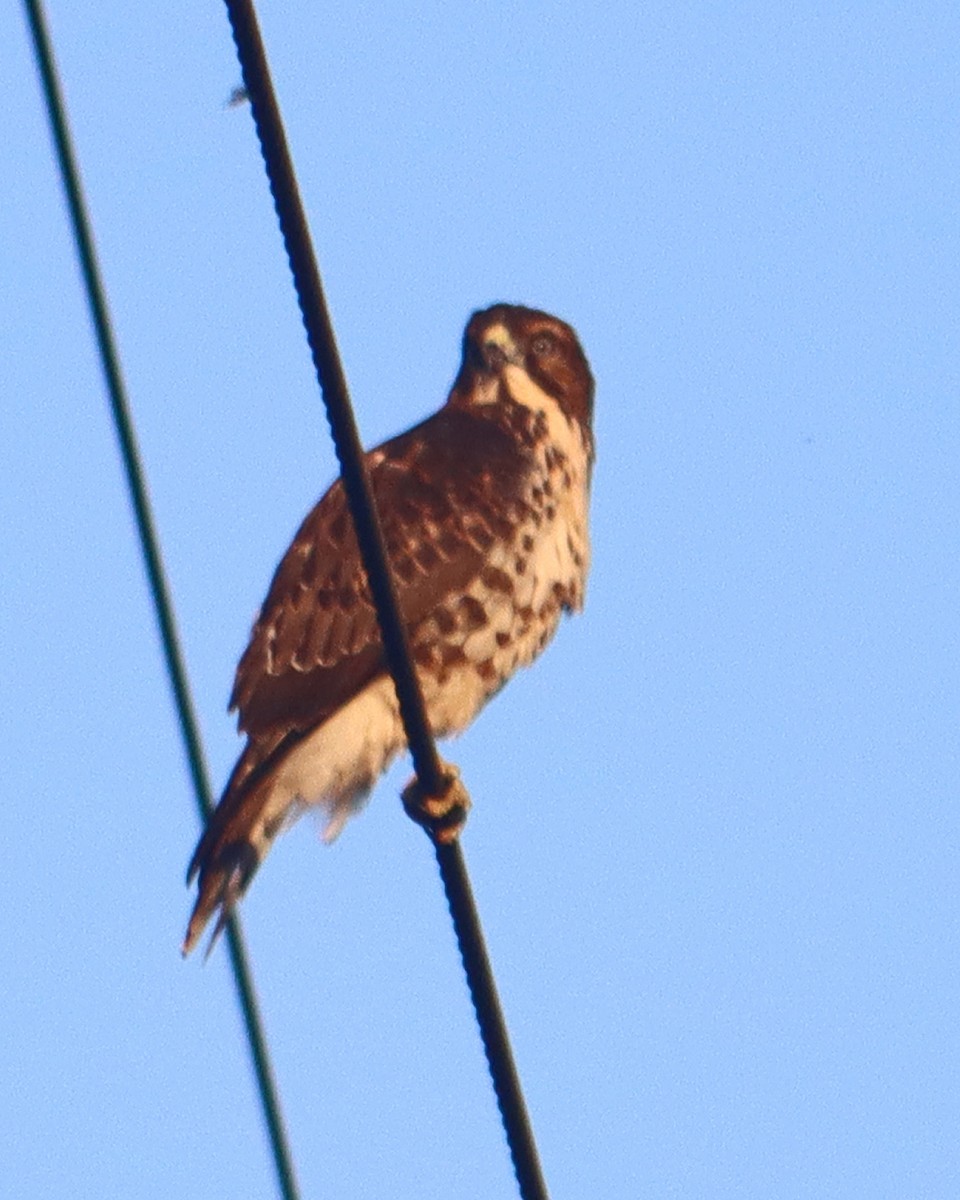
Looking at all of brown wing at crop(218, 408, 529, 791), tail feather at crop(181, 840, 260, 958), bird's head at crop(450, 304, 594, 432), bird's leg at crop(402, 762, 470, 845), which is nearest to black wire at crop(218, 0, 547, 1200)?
bird's leg at crop(402, 762, 470, 845)

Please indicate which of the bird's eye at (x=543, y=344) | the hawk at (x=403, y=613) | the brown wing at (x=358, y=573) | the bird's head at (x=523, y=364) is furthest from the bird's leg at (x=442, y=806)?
the bird's eye at (x=543, y=344)

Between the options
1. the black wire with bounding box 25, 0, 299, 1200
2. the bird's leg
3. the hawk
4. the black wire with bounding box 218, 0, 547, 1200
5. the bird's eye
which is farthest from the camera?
the bird's eye

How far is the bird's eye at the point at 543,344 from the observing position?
6473mm

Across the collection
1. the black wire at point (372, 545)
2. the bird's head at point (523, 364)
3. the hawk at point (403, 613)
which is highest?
the bird's head at point (523, 364)

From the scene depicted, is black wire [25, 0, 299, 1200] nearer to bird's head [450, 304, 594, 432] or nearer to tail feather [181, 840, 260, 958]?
tail feather [181, 840, 260, 958]

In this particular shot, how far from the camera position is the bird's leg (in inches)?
170

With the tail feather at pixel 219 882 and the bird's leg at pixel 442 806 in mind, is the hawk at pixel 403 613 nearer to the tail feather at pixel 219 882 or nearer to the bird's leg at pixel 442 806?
the tail feather at pixel 219 882

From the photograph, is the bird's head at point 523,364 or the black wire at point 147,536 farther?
the bird's head at point 523,364

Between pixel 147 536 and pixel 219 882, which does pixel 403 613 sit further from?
pixel 147 536

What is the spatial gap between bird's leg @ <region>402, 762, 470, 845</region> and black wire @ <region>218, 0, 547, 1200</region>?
25.1 inches

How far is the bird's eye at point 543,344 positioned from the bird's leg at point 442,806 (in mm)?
2043

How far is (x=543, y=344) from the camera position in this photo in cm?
650

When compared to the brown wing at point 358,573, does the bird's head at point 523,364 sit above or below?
above

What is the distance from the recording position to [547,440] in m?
6.09
